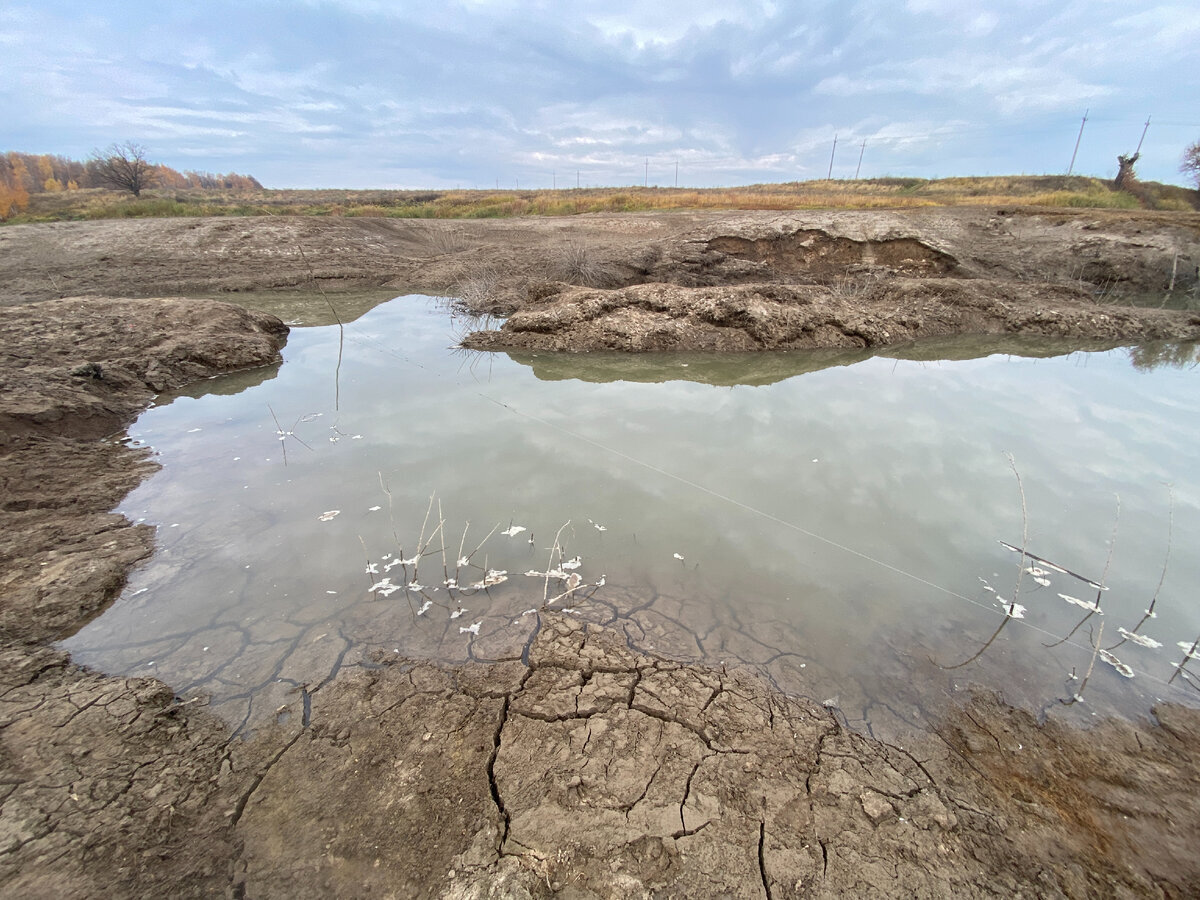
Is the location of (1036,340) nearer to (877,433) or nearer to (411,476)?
(877,433)

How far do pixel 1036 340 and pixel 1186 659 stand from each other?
940cm

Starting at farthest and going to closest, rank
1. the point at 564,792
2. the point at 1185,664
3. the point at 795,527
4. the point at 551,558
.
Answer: the point at 795,527 < the point at 551,558 < the point at 1185,664 < the point at 564,792

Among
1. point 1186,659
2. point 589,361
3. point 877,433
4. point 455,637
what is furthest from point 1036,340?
point 455,637

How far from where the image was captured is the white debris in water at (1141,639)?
2822mm

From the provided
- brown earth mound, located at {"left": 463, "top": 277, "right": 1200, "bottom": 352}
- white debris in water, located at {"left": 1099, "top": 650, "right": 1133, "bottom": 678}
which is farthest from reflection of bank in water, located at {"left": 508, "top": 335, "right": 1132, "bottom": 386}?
white debris in water, located at {"left": 1099, "top": 650, "right": 1133, "bottom": 678}

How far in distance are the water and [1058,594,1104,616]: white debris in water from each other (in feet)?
0.15

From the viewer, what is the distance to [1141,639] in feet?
9.40

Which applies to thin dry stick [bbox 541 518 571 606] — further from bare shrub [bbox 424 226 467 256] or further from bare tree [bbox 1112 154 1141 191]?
bare tree [bbox 1112 154 1141 191]

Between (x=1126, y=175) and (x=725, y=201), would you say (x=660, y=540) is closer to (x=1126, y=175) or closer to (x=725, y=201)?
(x=725, y=201)

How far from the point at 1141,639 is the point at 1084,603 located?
28cm

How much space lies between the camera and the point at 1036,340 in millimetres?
9898

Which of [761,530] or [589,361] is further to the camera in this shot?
[589,361]

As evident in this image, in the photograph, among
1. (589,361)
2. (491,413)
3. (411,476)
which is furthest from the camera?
(589,361)

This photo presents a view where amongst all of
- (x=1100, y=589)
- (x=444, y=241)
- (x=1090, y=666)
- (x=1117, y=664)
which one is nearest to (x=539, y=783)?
(x=1090, y=666)
